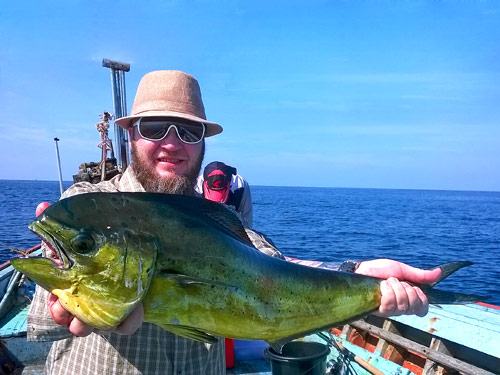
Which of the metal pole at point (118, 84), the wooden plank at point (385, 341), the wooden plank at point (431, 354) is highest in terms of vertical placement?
the metal pole at point (118, 84)

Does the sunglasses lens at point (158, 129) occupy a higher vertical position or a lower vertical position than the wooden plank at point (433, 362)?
higher

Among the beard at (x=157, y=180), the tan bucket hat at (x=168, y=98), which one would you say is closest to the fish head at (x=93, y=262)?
the beard at (x=157, y=180)

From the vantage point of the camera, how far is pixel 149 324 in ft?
9.13

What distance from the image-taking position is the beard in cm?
293

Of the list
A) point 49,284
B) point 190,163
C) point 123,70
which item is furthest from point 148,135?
point 123,70

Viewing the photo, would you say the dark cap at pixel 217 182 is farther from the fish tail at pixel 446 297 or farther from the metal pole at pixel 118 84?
the metal pole at pixel 118 84

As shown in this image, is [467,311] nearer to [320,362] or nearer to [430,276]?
[320,362]

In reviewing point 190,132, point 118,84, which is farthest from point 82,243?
point 118,84

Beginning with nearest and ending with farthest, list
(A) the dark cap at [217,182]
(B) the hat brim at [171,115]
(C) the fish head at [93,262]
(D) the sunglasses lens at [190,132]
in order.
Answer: (C) the fish head at [93,262], (B) the hat brim at [171,115], (D) the sunglasses lens at [190,132], (A) the dark cap at [217,182]

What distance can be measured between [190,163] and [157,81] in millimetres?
655

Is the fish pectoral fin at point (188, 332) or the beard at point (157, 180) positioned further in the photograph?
the beard at point (157, 180)

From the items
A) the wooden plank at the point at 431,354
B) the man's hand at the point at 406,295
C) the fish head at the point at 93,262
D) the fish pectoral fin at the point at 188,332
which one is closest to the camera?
the fish head at the point at 93,262

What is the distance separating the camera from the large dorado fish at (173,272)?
74.9 inches

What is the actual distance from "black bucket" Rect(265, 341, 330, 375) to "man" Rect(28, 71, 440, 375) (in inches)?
93.6
